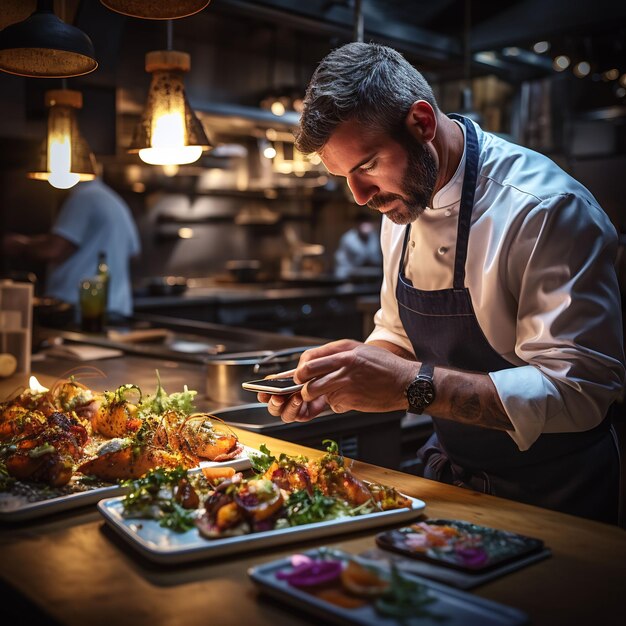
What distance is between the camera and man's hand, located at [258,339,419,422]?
5.45 ft

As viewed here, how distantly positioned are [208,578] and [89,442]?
82 centimetres

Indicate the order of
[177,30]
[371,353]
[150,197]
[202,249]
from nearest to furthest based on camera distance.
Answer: [371,353]
[177,30]
[150,197]
[202,249]

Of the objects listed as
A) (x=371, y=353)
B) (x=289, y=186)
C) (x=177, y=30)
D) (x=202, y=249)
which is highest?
(x=177, y=30)

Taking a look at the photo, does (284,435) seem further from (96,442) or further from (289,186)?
(289,186)

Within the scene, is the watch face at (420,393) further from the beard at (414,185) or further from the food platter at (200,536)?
the beard at (414,185)

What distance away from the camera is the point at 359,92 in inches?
71.4

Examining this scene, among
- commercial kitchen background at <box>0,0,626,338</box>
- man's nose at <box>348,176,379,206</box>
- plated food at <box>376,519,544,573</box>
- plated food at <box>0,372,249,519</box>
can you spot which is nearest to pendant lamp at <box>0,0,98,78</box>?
commercial kitchen background at <box>0,0,626,338</box>

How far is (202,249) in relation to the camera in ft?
29.3

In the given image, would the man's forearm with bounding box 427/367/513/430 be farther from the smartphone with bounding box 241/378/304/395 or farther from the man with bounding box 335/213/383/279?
the man with bounding box 335/213/383/279

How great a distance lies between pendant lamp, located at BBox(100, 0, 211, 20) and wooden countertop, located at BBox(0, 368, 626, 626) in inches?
48.0

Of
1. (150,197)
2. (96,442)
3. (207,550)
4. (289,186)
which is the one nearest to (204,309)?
(150,197)

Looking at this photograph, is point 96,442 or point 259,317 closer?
point 96,442

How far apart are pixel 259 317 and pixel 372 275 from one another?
101 inches

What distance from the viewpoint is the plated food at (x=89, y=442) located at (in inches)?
60.2
